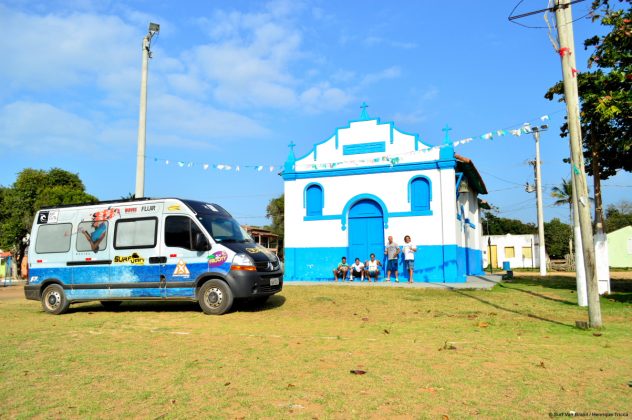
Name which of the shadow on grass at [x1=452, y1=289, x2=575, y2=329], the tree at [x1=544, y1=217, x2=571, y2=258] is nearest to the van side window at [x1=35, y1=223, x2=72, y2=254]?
the shadow on grass at [x1=452, y1=289, x2=575, y2=329]

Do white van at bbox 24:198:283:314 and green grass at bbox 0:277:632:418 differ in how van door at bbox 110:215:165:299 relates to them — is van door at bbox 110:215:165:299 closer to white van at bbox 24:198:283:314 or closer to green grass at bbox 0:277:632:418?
white van at bbox 24:198:283:314

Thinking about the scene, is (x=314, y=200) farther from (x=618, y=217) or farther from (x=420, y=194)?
(x=618, y=217)

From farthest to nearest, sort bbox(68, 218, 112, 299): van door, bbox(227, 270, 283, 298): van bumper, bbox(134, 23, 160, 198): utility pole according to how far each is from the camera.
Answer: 1. bbox(134, 23, 160, 198): utility pole
2. bbox(68, 218, 112, 299): van door
3. bbox(227, 270, 283, 298): van bumper

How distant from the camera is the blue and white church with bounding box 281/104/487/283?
18219 millimetres

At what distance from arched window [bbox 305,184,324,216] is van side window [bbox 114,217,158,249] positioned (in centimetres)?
1041

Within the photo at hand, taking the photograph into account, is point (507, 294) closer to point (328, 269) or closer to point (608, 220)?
point (328, 269)

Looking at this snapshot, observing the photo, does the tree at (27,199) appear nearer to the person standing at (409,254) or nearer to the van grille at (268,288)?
the person standing at (409,254)

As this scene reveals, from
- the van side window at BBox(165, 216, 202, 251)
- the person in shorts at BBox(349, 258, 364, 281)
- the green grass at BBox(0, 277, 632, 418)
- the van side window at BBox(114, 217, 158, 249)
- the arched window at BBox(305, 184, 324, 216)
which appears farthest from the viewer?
the arched window at BBox(305, 184, 324, 216)

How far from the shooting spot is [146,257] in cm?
1030

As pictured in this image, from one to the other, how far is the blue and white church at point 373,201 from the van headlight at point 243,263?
32.7 feet

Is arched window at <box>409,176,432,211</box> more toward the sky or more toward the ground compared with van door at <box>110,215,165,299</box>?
more toward the sky

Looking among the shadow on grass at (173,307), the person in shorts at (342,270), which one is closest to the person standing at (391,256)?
the person in shorts at (342,270)

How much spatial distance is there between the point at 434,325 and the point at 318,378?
12.6 feet

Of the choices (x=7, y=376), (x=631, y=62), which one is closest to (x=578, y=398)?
(x=7, y=376)
